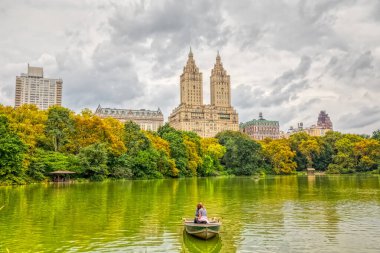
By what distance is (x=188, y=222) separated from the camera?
16.5 metres

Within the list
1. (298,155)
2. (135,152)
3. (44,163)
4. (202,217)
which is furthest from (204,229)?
(298,155)

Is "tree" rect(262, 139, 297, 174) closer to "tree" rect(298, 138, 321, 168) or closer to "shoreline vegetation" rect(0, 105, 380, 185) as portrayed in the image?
"shoreline vegetation" rect(0, 105, 380, 185)

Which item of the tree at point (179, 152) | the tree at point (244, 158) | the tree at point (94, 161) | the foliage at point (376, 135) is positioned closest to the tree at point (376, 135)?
the foliage at point (376, 135)

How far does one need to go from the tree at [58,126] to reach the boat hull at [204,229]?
48.4 meters

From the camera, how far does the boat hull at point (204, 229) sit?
15.7 metres

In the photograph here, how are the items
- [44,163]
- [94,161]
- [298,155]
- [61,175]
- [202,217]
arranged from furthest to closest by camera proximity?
[298,155]
[94,161]
[61,175]
[44,163]
[202,217]

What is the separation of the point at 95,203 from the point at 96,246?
1444 centimetres

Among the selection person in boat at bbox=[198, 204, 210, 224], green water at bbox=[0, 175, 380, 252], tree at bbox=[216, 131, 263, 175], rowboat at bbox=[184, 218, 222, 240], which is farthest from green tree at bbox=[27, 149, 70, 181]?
tree at bbox=[216, 131, 263, 175]

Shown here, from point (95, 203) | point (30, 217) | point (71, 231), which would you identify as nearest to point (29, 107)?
point (95, 203)

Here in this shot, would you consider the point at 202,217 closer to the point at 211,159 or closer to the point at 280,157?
the point at 211,159

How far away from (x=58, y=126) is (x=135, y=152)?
51.0ft

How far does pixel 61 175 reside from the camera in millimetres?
57469

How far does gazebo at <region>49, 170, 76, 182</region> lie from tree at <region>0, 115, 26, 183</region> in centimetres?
539

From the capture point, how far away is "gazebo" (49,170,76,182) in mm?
53966
